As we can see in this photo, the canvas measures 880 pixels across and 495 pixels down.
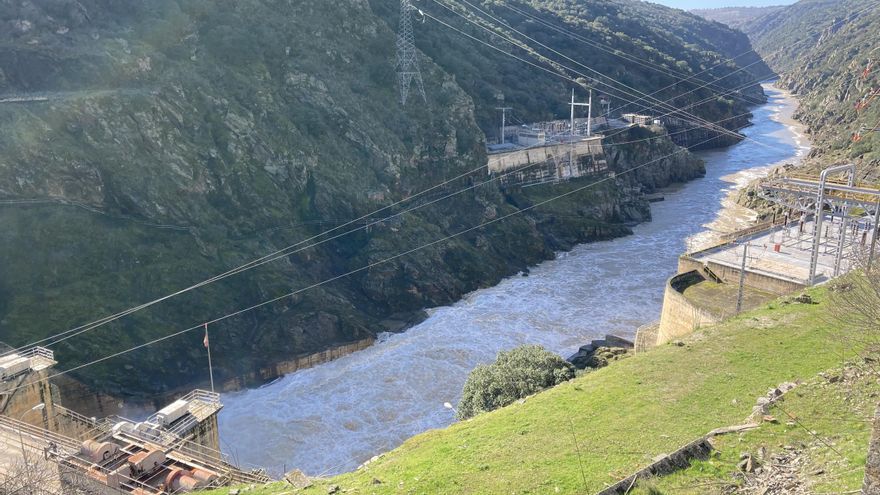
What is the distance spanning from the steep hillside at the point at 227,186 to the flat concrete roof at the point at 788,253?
64.6ft

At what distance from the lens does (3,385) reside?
65.0 ft

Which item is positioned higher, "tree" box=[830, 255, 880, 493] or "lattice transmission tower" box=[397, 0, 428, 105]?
"lattice transmission tower" box=[397, 0, 428, 105]

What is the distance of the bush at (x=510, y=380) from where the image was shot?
907 inches

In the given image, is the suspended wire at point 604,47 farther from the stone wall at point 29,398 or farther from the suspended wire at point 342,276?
the stone wall at point 29,398

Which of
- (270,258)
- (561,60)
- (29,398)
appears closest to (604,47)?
(561,60)

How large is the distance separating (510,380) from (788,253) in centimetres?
1669

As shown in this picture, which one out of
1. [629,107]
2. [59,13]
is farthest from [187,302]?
[629,107]

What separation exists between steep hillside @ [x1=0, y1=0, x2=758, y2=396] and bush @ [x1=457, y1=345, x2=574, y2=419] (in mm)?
15766

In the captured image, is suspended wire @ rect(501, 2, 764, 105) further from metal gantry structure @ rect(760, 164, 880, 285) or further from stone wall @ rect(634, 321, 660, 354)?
stone wall @ rect(634, 321, 660, 354)

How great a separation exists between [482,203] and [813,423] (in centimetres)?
4344

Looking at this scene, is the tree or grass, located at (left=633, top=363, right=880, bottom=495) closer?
grass, located at (left=633, top=363, right=880, bottom=495)

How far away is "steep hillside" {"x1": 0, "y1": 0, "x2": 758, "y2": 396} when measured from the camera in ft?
115

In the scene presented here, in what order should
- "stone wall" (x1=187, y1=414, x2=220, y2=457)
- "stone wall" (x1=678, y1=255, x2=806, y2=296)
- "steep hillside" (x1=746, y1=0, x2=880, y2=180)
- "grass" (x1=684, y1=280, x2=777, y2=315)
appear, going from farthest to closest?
1. "steep hillside" (x1=746, y1=0, x2=880, y2=180)
2. "stone wall" (x1=678, y1=255, x2=806, y2=296)
3. "grass" (x1=684, y1=280, x2=777, y2=315)
4. "stone wall" (x1=187, y1=414, x2=220, y2=457)

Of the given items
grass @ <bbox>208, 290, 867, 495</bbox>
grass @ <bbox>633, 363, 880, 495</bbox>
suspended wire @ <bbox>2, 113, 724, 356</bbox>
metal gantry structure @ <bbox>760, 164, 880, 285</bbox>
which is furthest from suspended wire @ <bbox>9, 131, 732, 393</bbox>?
metal gantry structure @ <bbox>760, 164, 880, 285</bbox>
